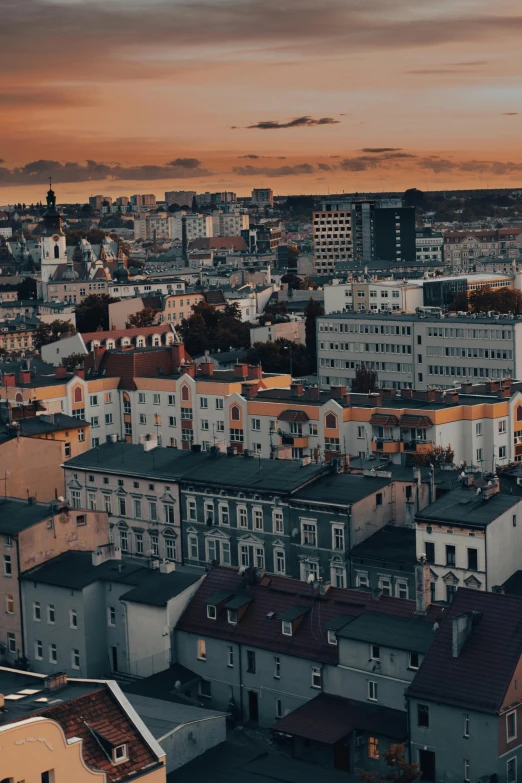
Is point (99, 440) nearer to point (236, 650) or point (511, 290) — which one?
point (236, 650)

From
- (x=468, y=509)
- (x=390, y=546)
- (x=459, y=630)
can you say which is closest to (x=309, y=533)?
(x=390, y=546)

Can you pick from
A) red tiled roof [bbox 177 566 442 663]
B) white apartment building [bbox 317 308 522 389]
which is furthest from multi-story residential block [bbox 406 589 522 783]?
white apartment building [bbox 317 308 522 389]

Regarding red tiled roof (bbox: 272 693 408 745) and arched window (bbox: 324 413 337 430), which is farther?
arched window (bbox: 324 413 337 430)

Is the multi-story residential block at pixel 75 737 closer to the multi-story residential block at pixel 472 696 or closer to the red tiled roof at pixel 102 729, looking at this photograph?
the red tiled roof at pixel 102 729

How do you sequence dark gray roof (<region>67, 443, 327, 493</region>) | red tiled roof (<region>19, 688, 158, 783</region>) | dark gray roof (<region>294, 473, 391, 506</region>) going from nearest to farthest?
red tiled roof (<region>19, 688, 158, 783</region>) → dark gray roof (<region>294, 473, 391, 506</region>) → dark gray roof (<region>67, 443, 327, 493</region>)

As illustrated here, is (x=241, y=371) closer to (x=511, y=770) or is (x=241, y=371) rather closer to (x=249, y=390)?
(x=249, y=390)

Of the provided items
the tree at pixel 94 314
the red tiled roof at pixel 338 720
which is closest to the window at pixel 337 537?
the red tiled roof at pixel 338 720

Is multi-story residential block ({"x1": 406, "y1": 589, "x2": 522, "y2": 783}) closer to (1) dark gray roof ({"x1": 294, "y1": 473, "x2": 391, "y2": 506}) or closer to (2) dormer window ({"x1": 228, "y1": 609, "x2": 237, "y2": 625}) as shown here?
(2) dormer window ({"x1": 228, "y1": 609, "x2": 237, "y2": 625})
